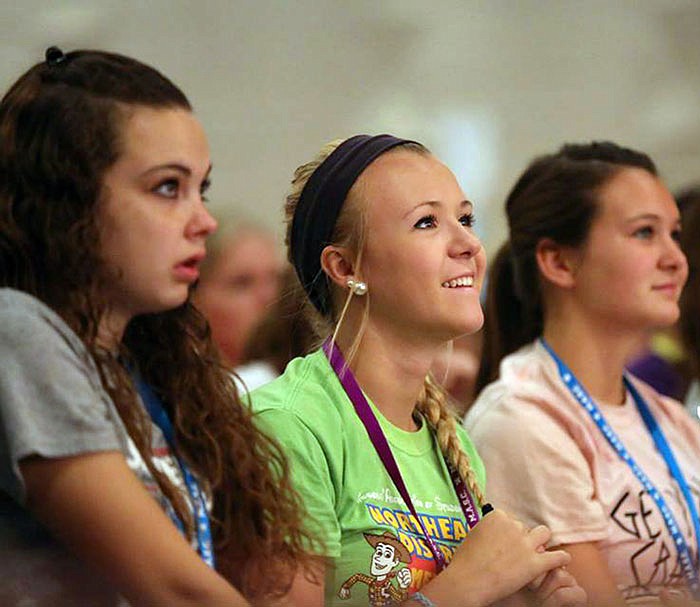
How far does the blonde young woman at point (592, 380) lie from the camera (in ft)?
5.79

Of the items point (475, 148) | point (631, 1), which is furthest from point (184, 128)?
point (631, 1)

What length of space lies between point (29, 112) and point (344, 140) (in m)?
0.47

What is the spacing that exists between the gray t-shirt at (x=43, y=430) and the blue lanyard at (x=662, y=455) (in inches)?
34.8

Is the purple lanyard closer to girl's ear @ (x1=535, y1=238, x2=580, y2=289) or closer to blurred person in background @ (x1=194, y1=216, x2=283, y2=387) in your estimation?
girl's ear @ (x1=535, y1=238, x2=580, y2=289)

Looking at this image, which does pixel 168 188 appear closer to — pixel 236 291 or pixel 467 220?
pixel 467 220

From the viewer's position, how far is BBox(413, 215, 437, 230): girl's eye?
1.48 meters

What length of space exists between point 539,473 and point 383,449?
1.36 ft

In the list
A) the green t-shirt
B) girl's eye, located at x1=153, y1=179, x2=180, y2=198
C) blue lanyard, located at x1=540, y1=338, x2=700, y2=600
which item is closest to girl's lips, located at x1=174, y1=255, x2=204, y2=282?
girl's eye, located at x1=153, y1=179, x2=180, y2=198

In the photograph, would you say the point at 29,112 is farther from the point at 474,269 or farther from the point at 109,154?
the point at 474,269

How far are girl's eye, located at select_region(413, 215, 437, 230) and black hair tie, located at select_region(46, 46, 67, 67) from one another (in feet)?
1.56

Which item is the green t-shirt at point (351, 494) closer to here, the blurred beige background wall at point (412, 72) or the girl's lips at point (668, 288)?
the blurred beige background wall at point (412, 72)

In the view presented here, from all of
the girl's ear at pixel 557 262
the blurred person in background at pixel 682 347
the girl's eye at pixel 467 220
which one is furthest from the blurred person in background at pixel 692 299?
the girl's eye at pixel 467 220

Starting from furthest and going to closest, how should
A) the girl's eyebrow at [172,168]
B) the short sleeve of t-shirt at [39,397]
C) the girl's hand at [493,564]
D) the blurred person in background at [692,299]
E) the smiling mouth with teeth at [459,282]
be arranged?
the blurred person in background at [692,299] < the smiling mouth with teeth at [459,282] < the girl's hand at [493,564] < the girl's eyebrow at [172,168] < the short sleeve of t-shirt at [39,397]

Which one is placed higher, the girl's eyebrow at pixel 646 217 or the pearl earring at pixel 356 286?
the girl's eyebrow at pixel 646 217
